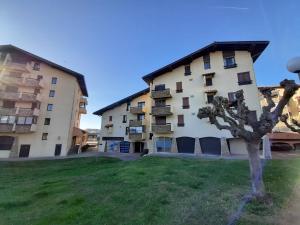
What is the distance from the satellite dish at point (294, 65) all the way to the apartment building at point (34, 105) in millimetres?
32796

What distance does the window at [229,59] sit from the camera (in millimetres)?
24516

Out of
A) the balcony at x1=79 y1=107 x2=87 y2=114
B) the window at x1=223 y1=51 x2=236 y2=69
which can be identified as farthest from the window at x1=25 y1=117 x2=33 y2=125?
the window at x1=223 y1=51 x2=236 y2=69

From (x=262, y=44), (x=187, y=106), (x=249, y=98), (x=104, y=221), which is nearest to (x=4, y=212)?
(x=104, y=221)

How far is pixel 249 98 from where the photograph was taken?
22016 mm

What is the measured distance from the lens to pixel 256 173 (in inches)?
273

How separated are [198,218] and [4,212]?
841 centimetres

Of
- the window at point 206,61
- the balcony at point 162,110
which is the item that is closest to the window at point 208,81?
the window at point 206,61

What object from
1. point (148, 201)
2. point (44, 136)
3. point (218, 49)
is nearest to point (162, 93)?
point (218, 49)

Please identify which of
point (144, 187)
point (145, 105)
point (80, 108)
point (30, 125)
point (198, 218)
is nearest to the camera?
point (198, 218)

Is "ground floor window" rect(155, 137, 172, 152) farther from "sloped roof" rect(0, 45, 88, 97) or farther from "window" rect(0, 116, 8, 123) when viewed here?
"window" rect(0, 116, 8, 123)

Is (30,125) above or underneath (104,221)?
above

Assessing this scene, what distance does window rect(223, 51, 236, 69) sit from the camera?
24516mm

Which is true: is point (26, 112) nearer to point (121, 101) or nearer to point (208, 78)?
point (121, 101)

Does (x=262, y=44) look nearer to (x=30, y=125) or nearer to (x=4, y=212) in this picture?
(x=4, y=212)
